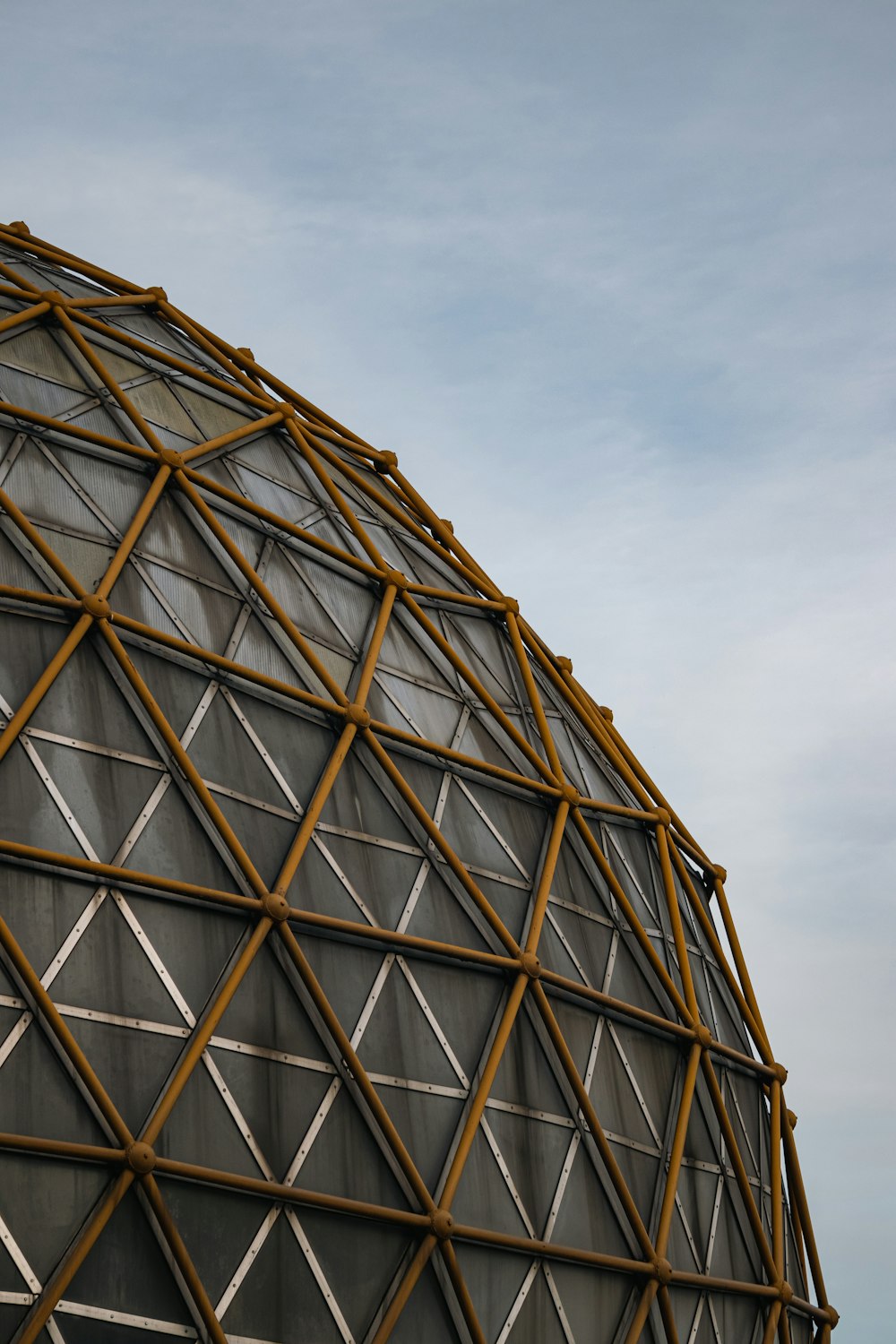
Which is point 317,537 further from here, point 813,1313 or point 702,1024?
point 813,1313

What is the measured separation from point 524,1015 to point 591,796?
17.6 ft

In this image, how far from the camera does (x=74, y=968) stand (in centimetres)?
1362

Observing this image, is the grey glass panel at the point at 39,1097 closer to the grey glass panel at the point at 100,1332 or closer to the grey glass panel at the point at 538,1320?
the grey glass panel at the point at 100,1332

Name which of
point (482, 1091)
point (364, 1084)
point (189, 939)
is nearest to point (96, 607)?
point (189, 939)

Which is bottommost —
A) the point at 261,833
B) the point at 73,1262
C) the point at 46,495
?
the point at 73,1262

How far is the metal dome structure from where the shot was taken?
44.2ft

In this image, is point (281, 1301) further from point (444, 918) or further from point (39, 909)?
point (444, 918)

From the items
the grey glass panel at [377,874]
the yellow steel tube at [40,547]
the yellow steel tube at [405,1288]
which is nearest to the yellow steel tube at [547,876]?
the grey glass panel at [377,874]

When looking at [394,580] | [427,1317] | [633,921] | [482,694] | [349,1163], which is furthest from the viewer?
[394,580]

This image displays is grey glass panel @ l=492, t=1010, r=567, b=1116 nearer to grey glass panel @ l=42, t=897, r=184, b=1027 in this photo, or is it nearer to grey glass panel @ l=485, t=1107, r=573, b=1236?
grey glass panel @ l=485, t=1107, r=573, b=1236

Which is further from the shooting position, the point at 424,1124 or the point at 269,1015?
the point at 424,1124

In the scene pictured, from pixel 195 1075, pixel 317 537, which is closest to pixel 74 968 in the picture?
pixel 195 1075

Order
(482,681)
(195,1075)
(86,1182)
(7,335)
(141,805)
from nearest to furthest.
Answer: (86,1182) → (195,1075) → (141,805) → (7,335) → (482,681)

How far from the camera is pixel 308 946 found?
15.5 metres
